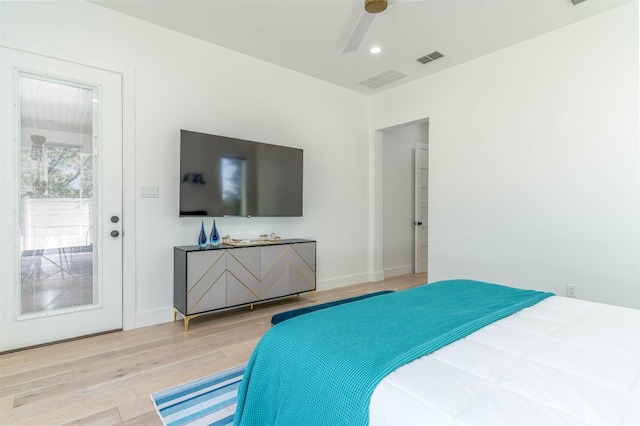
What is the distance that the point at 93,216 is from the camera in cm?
274

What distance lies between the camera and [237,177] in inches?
132

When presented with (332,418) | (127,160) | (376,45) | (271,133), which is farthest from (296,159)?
(332,418)

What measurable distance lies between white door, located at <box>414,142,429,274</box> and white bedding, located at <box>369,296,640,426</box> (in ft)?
13.8

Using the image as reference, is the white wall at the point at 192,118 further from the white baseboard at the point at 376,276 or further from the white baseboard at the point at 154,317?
the white baseboard at the point at 376,276

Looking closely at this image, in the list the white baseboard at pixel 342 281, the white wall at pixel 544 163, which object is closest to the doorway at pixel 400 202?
the white baseboard at pixel 342 281

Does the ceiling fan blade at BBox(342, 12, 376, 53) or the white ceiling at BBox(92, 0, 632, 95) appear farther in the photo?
the white ceiling at BBox(92, 0, 632, 95)

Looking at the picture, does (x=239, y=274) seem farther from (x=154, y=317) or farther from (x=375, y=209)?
(x=375, y=209)

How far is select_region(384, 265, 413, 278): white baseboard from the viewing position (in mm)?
5124

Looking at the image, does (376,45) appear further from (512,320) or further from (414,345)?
(414,345)

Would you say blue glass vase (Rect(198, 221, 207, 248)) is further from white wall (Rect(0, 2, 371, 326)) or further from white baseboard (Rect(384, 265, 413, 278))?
white baseboard (Rect(384, 265, 413, 278))

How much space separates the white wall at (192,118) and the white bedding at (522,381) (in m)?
2.75

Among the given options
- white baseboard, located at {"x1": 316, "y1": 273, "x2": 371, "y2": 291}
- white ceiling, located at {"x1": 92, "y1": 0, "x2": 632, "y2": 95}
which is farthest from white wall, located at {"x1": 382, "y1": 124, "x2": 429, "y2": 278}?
white ceiling, located at {"x1": 92, "y1": 0, "x2": 632, "y2": 95}

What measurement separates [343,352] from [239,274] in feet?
7.38

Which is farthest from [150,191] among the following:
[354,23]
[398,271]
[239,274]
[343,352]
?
[398,271]
